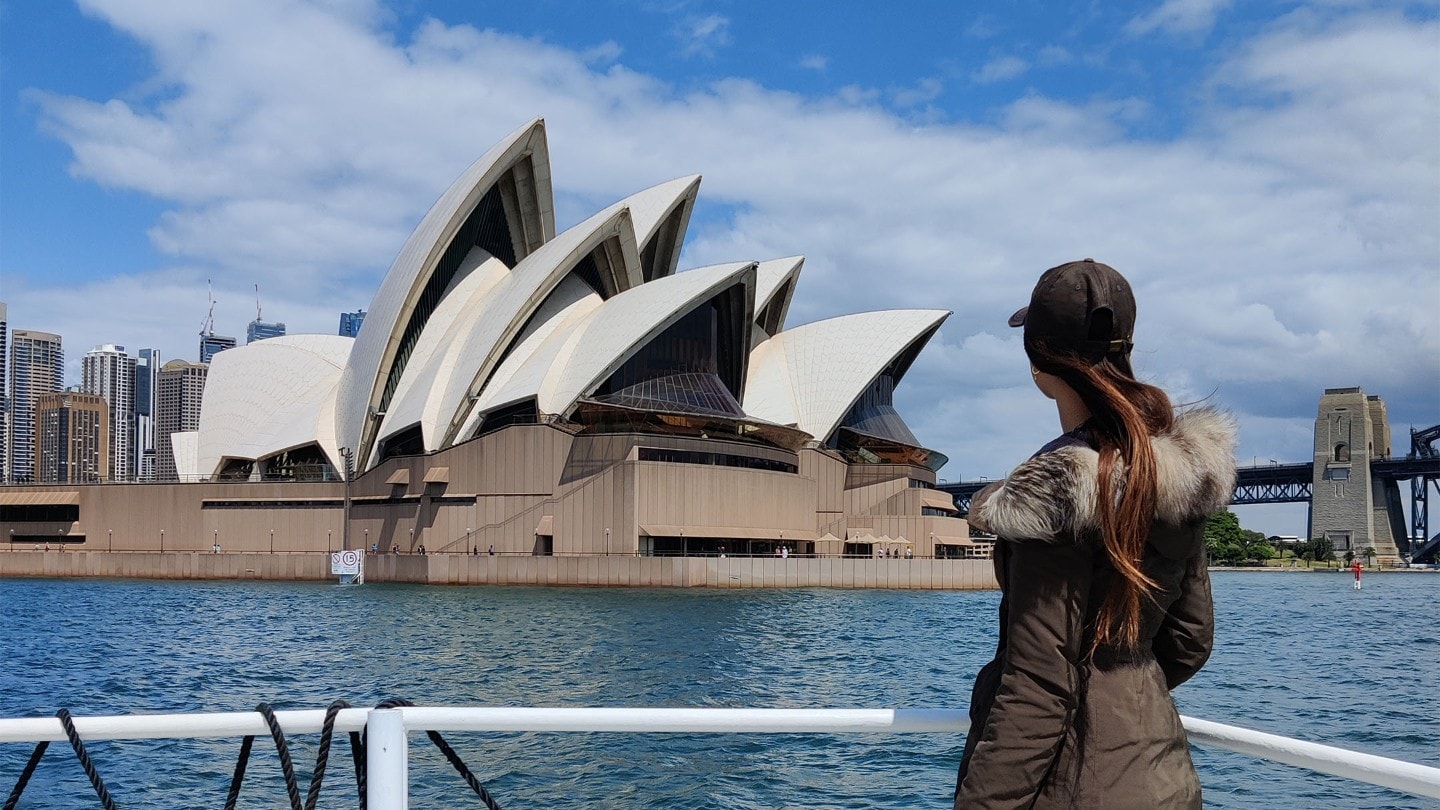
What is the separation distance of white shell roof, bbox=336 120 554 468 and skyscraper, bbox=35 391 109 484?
339 ft

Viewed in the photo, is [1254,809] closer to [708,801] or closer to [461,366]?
[708,801]

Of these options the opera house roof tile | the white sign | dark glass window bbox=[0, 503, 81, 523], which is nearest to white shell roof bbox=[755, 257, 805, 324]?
the opera house roof tile

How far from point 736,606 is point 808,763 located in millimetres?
21357

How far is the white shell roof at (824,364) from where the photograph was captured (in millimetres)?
57719

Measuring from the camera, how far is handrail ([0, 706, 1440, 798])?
2156 millimetres

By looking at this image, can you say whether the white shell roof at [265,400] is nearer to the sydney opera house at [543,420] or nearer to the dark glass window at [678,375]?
the sydney opera house at [543,420]

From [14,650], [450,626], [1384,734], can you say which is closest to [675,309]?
[450,626]

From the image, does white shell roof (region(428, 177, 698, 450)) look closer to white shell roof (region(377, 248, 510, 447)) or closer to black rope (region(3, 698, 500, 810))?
white shell roof (region(377, 248, 510, 447))

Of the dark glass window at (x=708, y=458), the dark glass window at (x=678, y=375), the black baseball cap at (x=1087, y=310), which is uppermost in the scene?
the dark glass window at (x=678, y=375)

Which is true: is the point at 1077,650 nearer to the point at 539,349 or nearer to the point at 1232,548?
the point at 539,349

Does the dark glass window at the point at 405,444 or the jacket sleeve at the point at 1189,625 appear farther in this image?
the dark glass window at the point at 405,444

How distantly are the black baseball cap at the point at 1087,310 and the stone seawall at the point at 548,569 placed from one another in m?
39.7

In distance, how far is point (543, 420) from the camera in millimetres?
45625

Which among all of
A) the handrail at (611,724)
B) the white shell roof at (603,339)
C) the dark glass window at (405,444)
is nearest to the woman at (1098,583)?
the handrail at (611,724)
